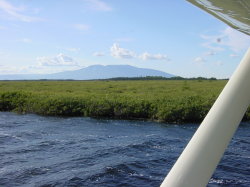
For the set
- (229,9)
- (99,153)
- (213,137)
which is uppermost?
(229,9)

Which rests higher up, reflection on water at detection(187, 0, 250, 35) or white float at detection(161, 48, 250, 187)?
reflection on water at detection(187, 0, 250, 35)

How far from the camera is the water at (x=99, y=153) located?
541 inches

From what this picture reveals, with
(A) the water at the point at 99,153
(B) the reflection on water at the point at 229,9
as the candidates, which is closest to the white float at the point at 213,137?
(B) the reflection on water at the point at 229,9

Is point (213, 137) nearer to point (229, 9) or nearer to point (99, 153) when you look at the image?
point (229, 9)

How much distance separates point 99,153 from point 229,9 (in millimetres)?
15520

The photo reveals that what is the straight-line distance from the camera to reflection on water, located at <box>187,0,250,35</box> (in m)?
2.89

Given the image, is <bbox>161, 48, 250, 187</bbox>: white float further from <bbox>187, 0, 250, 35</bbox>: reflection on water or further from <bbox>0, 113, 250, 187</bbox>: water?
<bbox>0, 113, 250, 187</bbox>: water

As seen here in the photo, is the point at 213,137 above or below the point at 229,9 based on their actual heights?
below

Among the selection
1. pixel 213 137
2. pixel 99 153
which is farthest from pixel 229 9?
pixel 99 153

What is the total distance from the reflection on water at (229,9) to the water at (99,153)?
10.2 metres

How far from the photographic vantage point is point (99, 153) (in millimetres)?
17938

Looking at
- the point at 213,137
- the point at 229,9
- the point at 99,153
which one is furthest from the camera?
the point at 99,153

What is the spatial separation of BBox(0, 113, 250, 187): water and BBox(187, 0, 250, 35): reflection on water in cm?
1019

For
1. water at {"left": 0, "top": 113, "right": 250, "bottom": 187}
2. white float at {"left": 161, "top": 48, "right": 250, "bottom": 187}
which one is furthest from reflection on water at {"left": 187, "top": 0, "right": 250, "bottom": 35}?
water at {"left": 0, "top": 113, "right": 250, "bottom": 187}
